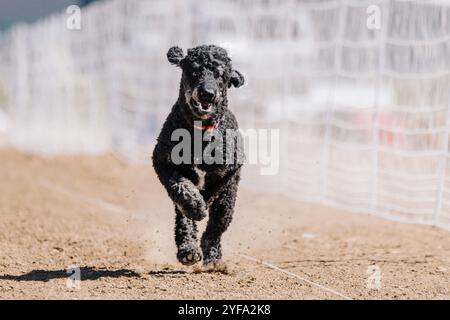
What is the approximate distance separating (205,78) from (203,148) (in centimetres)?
50

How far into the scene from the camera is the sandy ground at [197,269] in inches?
193

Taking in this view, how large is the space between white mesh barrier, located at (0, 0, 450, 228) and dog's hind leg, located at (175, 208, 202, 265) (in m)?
3.21

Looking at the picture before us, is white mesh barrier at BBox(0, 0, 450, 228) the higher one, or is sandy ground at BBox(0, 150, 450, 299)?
white mesh barrier at BBox(0, 0, 450, 228)

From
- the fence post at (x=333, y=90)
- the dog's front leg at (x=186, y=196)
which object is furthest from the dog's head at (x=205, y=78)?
the fence post at (x=333, y=90)

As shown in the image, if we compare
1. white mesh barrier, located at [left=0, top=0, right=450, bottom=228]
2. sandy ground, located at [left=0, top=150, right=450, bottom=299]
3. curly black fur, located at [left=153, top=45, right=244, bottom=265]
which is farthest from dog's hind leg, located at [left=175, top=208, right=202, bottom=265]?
white mesh barrier, located at [left=0, top=0, right=450, bottom=228]

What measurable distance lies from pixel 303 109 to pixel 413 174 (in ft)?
9.48

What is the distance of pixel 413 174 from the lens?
8.55 metres

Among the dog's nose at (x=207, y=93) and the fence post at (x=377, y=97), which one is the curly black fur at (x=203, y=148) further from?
the fence post at (x=377, y=97)

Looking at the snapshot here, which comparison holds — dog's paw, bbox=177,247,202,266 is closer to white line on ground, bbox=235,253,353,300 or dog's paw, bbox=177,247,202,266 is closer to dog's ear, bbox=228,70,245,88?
white line on ground, bbox=235,253,353,300

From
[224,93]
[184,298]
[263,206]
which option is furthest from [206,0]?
[184,298]

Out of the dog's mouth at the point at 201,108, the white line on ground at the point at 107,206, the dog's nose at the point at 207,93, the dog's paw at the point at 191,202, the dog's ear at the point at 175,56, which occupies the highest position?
the dog's ear at the point at 175,56

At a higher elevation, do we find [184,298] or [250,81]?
[250,81]

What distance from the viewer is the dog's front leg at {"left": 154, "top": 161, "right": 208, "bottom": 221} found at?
16.0ft

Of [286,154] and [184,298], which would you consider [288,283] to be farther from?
[286,154]
